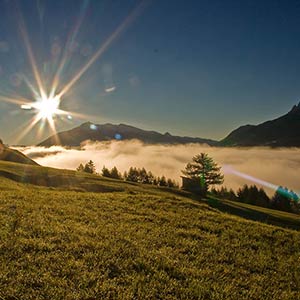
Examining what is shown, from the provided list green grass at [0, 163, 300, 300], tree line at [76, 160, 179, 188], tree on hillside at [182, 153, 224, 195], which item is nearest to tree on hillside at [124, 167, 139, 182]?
tree line at [76, 160, 179, 188]

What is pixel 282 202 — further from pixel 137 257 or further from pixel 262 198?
pixel 137 257

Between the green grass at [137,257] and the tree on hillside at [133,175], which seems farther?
the tree on hillside at [133,175]

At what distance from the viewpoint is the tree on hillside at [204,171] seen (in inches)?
3706

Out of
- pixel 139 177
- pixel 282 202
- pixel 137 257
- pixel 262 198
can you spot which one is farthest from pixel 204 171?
pixel 137 257

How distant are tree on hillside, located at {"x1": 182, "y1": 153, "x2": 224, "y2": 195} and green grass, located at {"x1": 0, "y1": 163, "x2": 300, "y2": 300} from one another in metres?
78.7

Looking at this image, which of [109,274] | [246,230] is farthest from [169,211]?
[109,274]

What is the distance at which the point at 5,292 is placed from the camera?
268 inches

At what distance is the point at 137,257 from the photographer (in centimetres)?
975

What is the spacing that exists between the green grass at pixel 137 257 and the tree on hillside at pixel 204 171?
258 feet

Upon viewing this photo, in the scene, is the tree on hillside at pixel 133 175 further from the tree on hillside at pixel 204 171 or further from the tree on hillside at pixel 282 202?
the tree on hillside at pixel 282 202

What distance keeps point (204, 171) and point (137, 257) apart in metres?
87.6

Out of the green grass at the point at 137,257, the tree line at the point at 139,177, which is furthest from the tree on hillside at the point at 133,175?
the green grass at the point at 137,257

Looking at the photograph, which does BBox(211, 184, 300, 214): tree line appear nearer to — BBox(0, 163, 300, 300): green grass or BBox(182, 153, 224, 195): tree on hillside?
BBox(182, 153, 224, 195): tree on hillside

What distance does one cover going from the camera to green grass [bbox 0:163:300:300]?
7.53 meters
